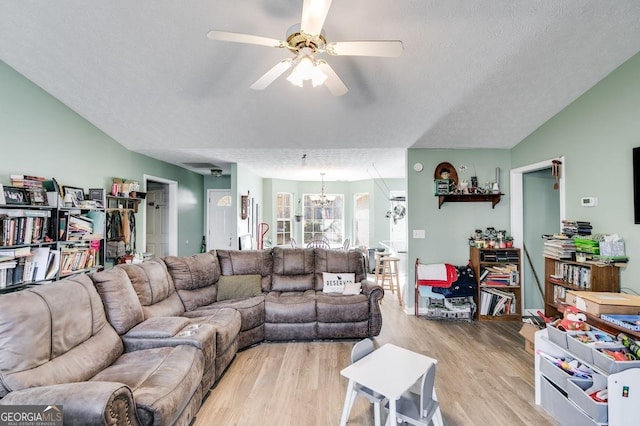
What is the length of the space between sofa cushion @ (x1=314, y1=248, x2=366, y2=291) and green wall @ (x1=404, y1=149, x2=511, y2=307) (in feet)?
3.08

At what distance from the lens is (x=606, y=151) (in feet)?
9.34

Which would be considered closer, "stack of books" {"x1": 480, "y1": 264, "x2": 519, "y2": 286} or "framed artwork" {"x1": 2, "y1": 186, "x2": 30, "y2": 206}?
"framed artwork" {"x1": 2, "y1": 186, "x2": 30, "y2": 206}

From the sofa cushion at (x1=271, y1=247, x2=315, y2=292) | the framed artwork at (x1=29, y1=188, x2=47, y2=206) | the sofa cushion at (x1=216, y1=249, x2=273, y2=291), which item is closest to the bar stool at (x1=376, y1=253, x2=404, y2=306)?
the sofa cushion at (x1=271, y1=247, x2=315, y2=292)

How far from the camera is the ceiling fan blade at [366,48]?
1.75m

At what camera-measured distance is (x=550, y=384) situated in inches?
85.0

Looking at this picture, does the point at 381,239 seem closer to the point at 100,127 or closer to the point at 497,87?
the point at 497,87

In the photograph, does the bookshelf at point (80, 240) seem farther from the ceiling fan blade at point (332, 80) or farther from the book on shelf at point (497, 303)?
the book on shelf at point (497, 303)

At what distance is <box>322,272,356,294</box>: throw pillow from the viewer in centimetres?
371

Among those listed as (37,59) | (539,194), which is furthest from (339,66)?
(539,194)

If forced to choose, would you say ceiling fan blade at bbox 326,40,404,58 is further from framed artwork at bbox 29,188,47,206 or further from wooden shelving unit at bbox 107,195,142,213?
A: wooden shelving unit at bbox 107,195,142,213

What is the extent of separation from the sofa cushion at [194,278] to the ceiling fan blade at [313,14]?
2.77 metres

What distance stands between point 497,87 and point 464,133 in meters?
0.93

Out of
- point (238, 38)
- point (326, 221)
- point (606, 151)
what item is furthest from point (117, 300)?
point (326, 221)

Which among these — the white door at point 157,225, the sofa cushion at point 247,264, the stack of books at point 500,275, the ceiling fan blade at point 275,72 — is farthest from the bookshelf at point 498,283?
the white door at point 157,225
